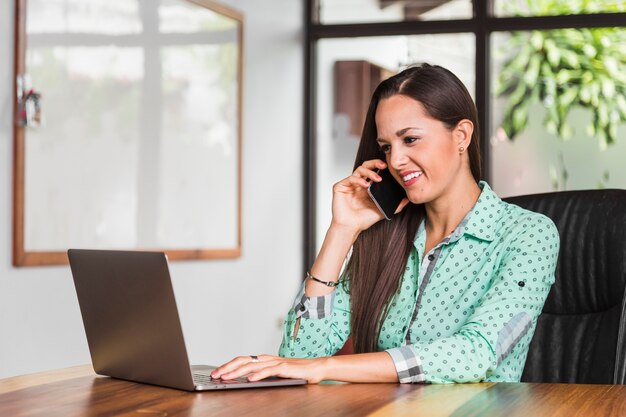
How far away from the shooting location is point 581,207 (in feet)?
7.17

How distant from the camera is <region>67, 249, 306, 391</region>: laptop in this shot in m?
1.45

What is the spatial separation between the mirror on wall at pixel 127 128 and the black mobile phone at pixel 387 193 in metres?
1.55

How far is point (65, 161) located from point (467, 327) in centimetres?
210

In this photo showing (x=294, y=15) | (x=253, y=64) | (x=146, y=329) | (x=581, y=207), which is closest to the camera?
(x=146, y=329)

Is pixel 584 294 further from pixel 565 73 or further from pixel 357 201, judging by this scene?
pixel 565 73

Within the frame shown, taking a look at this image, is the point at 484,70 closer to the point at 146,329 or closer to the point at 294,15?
the point at 294,15

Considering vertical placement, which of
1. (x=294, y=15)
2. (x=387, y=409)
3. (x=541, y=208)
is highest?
(x=294, y=15)

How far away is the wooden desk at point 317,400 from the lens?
1.35 m

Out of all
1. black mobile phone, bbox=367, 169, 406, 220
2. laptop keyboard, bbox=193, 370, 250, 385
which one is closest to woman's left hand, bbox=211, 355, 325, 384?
laptop keyboard, bbox=193, 370, 250, 385

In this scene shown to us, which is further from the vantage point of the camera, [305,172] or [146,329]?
[305,172]

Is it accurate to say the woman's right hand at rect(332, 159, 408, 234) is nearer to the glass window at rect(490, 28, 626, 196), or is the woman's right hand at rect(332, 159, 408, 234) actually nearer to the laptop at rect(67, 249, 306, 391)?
the laptop at rect(67, 249, 306, 391)

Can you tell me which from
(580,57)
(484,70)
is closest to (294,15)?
(484,70)

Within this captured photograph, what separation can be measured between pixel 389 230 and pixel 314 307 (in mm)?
249

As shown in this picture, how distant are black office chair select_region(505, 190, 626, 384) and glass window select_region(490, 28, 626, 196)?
2955 millimetres
